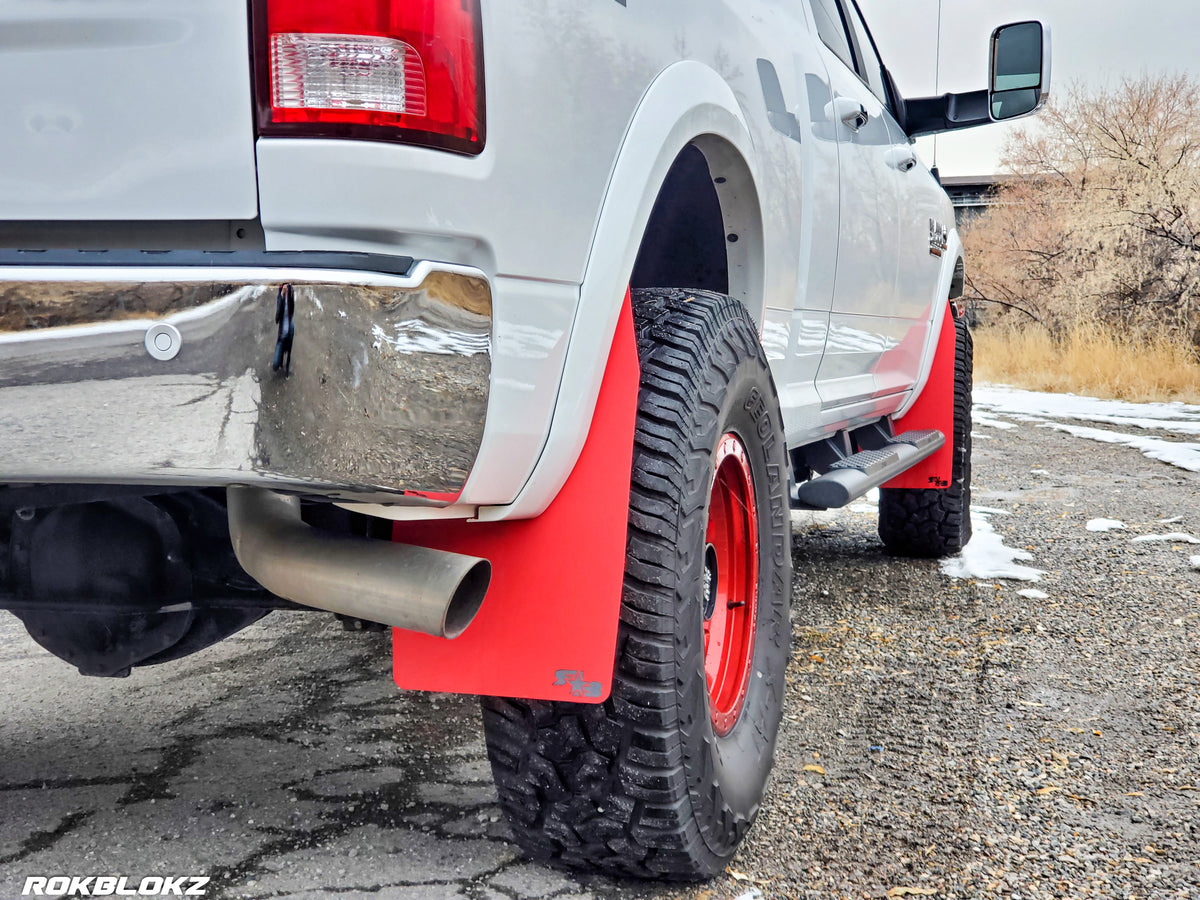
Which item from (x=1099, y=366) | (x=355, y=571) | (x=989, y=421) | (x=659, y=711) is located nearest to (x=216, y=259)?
(x=355, y=571)

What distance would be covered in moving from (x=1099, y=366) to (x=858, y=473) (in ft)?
35.6

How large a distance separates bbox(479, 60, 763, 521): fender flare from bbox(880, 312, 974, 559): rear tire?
2.81 meters

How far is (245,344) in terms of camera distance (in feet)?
3.59

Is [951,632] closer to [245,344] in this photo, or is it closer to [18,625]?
[245,344]

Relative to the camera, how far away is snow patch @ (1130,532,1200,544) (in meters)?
4.44

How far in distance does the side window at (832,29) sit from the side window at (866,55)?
121mm

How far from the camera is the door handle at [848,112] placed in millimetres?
2709

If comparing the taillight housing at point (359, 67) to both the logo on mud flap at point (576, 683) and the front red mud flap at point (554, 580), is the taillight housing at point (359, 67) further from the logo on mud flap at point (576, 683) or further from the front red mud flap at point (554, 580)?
the logo on mud flap at point (576, 683)

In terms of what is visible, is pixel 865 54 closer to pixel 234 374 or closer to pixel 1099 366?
pixel 234 374

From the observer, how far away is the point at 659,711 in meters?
1.53

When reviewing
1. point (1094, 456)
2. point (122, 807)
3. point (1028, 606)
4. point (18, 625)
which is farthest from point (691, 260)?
point (1094, 456)

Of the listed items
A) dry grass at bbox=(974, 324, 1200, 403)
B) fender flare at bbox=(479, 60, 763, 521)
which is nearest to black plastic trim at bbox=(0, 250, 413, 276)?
fender flare at bbox=(479, 60, 763, 521)

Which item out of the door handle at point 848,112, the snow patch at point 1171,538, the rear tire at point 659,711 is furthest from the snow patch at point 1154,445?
the rear tire at point 659,711

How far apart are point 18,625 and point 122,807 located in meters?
1.71
